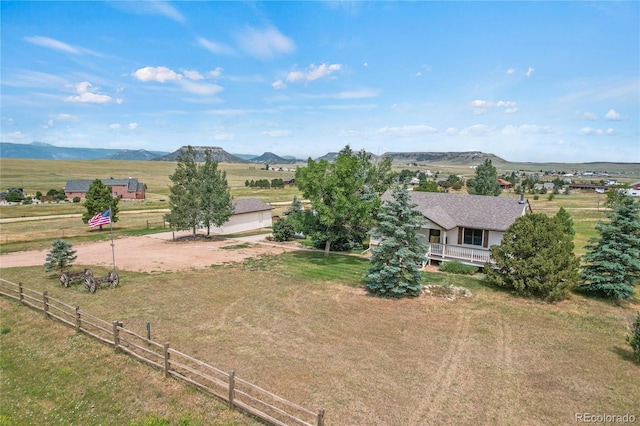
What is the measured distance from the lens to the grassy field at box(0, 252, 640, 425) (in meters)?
10.2

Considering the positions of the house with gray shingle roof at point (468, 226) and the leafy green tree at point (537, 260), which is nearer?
the leafy green tree at point (537, 260)

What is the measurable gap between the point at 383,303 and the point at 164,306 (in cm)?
1084

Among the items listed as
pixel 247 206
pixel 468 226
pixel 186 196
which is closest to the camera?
pixel 468 226

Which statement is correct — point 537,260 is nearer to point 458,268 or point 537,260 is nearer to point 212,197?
point 458,268

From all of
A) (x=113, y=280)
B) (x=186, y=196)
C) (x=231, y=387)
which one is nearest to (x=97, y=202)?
(x=186, y=196)

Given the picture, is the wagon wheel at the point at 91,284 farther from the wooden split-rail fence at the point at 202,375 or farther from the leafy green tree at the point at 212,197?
the leafy green tree at the point at 212,197

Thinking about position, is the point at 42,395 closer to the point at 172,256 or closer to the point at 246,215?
the point at 172,256

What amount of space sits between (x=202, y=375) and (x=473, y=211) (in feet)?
73.1

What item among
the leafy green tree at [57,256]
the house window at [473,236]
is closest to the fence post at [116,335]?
the leafy green tree at [57,256]

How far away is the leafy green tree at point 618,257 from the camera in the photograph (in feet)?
64.1

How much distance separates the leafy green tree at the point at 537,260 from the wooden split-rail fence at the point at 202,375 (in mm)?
15273

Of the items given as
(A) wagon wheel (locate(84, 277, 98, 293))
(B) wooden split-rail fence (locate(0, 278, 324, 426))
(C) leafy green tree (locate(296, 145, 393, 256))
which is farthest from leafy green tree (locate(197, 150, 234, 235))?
(B) wooden split-rail fence (locate(0, 278, 324, 426))

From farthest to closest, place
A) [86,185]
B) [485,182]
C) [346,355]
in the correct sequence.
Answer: [86,185] < [485,182] < [346,355]

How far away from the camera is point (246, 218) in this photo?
4447cm
